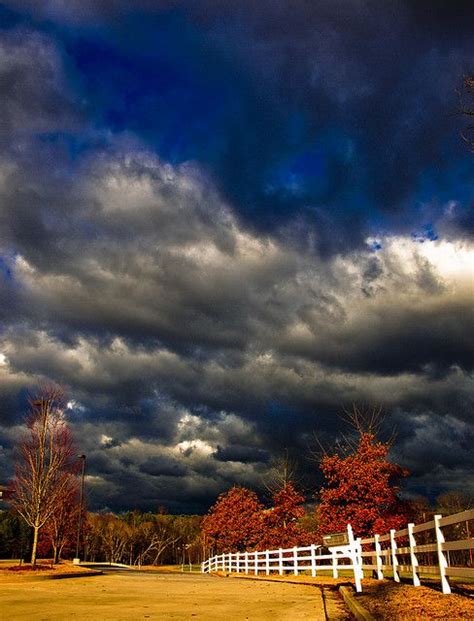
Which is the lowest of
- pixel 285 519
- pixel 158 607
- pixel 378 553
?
pixel 158 607

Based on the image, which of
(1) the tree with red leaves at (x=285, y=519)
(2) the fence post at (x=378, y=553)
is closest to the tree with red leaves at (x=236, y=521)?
(1) the tree with red leaves at (x=285, y=519)

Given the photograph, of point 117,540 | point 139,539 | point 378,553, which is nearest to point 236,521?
point 378,553

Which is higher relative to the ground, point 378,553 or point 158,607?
point 378,553

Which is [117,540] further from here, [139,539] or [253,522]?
[253,522]

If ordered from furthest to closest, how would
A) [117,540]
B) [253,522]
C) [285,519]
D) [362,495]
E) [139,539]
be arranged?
[139,539], [117,540], [253,522], [285,519], [362,495]

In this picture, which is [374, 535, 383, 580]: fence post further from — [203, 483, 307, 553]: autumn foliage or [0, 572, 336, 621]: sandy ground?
[203, 483, 307, 553]: autumn foliage

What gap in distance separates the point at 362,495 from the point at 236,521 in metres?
26.9

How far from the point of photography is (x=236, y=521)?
52.8 m

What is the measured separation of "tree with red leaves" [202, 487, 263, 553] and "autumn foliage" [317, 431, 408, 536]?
2196 centimetres

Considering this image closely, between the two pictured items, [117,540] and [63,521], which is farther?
[117,540]

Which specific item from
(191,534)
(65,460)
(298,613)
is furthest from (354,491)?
(191,534)

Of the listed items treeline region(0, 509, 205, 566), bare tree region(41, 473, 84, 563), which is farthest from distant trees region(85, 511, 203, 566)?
bare tree region(41, 473, 84, 563)

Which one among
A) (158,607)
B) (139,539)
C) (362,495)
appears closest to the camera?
(158,607)

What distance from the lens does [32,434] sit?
31.8 metres
